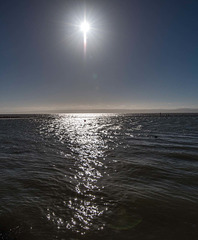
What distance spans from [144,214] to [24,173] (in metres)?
7.41

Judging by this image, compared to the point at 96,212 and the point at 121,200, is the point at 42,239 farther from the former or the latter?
the point at 121,200

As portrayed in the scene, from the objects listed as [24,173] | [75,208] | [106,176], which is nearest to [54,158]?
[24,173]

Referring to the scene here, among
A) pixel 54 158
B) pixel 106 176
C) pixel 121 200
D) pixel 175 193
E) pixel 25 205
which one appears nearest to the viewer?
pixel 25 205

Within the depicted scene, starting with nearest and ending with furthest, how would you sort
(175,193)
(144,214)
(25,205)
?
(144,214) < (25,205) < (175,193)

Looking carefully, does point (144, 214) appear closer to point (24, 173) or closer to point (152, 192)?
point (152, 192)

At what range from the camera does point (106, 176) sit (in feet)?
29.6

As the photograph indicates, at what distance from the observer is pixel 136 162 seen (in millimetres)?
11648

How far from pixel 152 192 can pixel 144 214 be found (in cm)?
184

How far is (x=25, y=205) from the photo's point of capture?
19.5 feet

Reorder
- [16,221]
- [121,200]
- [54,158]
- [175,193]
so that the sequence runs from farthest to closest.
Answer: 1. [54,158]
2. [175,193]
3. [121,200]
4. [16,221]

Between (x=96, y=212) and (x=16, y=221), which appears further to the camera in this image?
(x=96, y=212)

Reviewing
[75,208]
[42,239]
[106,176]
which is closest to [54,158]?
[106,176]

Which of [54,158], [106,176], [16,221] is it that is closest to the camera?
[16,221]

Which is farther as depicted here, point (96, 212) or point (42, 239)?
point (96, 212)
